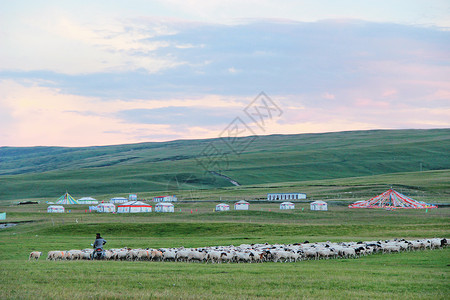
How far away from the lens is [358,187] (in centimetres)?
11306

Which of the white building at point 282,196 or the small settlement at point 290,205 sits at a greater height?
the white building at point 282,196

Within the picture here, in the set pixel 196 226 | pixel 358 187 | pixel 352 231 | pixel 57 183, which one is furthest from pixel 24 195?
pixel 352 231

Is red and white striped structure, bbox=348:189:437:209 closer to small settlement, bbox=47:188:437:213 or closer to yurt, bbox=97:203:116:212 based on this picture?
small settlement, bbox=47:188:437:213

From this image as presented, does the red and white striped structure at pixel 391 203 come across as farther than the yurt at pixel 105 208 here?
No

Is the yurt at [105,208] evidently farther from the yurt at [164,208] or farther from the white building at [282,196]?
the white building at [282,196]

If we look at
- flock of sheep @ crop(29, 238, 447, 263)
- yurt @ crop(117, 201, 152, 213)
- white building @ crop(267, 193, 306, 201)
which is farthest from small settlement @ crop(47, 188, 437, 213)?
flock of sheep @ crop(29, 238, 447, 263)

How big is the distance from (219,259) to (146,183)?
14573cm

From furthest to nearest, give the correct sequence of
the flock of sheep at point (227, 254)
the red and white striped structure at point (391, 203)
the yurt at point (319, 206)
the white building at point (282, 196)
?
the white building at point (282, 196), the yurt at point (319, 206), the red and white striped structure at point (391, 203), the flock of sheep at point (227, 254)

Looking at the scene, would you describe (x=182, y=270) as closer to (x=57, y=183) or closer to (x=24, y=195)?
(x=24, y=195)

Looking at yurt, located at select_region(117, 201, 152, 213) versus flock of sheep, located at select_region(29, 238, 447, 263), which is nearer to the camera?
flock of sheep, located at select_region(29, 238, 447, 263)

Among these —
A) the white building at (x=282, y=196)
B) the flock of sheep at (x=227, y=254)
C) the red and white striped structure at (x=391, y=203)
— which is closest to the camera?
the flock of sheep at (x=227, y=254)

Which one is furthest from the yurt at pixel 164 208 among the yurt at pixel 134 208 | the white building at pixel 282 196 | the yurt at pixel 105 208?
the white building at pixel 282 196

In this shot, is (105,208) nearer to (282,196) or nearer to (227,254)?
(282,196)

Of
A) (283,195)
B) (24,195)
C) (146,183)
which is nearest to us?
(283,195)
